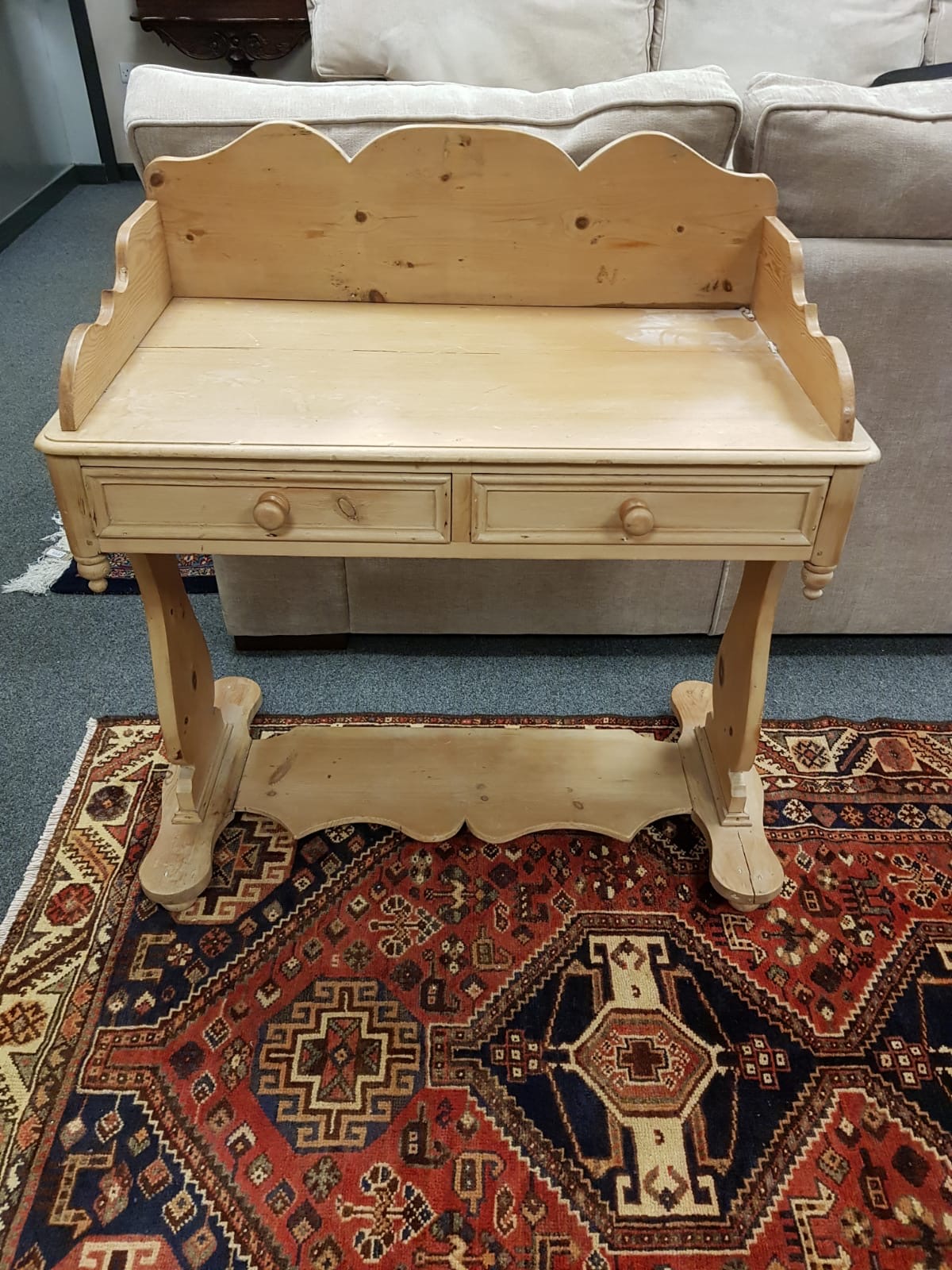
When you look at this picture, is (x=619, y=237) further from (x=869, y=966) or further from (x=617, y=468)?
(x=869, y=966)

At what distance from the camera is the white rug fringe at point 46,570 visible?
71.6 inches

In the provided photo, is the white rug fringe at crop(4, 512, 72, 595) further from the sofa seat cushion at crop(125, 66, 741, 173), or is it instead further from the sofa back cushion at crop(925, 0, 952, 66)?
the sofa back cushion at crop(925, 0, 952, 66)

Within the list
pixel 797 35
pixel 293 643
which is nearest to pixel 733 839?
pixel 293 643

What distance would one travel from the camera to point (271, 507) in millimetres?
914

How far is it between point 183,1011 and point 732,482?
923mm

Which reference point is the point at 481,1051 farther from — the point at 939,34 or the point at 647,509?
the point at 939,34

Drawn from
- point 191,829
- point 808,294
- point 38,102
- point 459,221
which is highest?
point 459,221

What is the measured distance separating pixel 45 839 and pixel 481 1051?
2.36 feet

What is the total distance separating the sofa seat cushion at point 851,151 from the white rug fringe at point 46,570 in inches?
56.1

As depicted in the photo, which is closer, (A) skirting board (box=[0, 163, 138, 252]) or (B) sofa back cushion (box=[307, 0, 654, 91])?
(B) sofa back cushion (box=[307, 0, 654, 91])

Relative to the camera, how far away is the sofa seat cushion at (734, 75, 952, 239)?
1.16 meters

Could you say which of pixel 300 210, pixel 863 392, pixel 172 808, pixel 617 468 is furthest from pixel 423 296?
pixel 172 808

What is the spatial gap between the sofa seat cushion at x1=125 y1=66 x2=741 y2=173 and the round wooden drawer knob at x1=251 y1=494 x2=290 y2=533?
55 cm

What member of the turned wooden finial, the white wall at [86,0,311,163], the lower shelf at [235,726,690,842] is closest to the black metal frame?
the white wall at [86,0,311,163]
